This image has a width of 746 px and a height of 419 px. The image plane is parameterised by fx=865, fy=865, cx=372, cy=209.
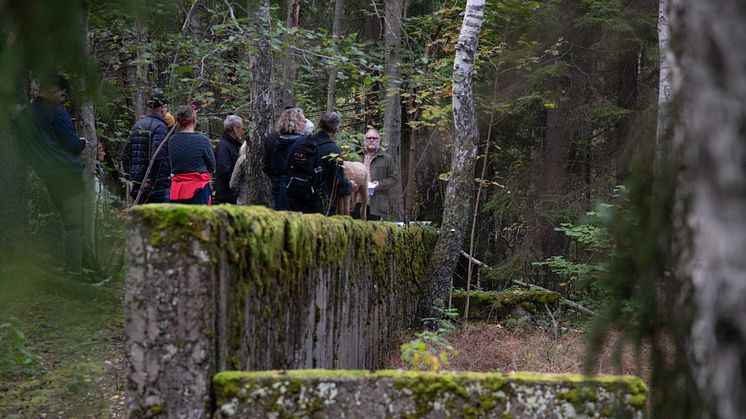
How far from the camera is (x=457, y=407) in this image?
4027mm

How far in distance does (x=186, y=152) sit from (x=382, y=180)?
4238 mm

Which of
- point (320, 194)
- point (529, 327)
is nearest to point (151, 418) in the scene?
point (320, 194)

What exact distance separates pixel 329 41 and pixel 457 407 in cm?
789

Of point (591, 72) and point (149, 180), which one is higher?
point (591, 72)

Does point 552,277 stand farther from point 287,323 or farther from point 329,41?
point 287,323

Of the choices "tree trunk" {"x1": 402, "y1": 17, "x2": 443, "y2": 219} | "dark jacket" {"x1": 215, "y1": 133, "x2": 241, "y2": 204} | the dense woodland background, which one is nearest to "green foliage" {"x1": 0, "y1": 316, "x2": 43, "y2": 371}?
"dark jacket" {"x1": 215, "y1": 133, "x2": 241, "y2": 204}

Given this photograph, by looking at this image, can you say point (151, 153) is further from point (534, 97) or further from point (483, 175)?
point (534, 97)

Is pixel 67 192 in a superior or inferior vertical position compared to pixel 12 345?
superior

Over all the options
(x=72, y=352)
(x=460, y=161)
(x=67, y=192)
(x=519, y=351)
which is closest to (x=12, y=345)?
(x=72, y=352)

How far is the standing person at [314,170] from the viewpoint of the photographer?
31.2 ft

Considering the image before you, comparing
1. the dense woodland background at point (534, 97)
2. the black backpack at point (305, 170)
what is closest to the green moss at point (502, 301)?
the dense woodland background at point (534, 97)

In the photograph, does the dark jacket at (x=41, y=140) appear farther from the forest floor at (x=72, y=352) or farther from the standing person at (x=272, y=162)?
the standing person at (x=272, y=162)

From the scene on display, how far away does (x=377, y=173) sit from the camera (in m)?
12.9

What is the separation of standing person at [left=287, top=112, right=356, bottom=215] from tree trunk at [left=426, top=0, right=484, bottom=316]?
8.28 ft
